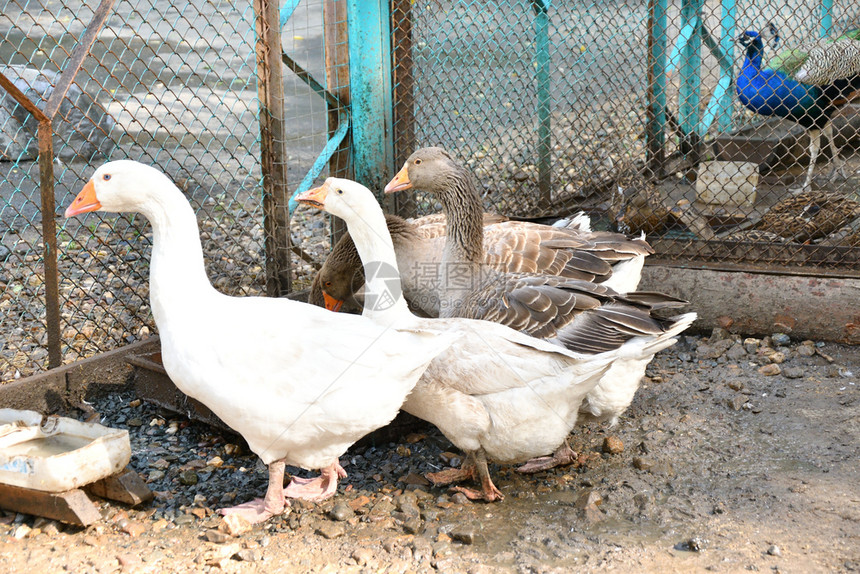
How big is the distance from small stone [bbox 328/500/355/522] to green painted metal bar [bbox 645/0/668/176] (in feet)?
12.0

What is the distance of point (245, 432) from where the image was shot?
3072mm

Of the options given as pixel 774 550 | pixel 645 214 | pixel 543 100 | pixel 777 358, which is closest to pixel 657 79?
pixel 543 100

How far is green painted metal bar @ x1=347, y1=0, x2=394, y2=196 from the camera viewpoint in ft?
16.1

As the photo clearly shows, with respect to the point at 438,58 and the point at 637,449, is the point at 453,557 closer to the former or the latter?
the point at 637,449

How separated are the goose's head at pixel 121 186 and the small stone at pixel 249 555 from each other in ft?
4.56

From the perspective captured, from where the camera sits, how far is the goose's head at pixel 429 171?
455 centimetres

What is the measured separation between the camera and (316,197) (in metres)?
3.36

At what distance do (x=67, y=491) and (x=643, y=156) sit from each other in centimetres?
568

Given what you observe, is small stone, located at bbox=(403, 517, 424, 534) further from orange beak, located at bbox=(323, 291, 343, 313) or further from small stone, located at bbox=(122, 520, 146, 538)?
orange beak, located at bbox=(323, 291, 343, 313)

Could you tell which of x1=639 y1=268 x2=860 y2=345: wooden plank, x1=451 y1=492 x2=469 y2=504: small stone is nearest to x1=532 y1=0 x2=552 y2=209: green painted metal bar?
x1=639 y1=268 x2=860 y2=345: wooden plank

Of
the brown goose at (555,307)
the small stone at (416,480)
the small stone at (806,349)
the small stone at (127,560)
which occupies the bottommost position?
the small stone at (416,480)

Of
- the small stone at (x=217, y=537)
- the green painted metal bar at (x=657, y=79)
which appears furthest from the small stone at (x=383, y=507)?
the green painted metal bar at (x=657, y=79)

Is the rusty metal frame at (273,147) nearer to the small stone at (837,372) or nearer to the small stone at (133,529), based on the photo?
the small stone at (133,529)

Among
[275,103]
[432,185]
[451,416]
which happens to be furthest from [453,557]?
[275,103]
